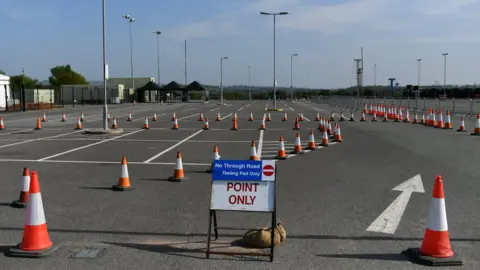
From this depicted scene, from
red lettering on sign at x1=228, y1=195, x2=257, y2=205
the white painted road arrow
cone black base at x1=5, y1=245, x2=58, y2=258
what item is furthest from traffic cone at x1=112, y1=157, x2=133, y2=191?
the white painted road arrow

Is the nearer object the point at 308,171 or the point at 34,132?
the point at 308,171

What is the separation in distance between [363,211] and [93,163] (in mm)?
7573

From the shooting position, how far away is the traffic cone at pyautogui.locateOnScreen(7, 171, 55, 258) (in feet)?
18.1

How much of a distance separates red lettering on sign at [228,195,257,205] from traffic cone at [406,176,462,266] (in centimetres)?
179

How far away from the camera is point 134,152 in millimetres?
15312

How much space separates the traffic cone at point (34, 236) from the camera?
5.53 meters

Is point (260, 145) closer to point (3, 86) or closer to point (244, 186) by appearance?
point (244, 186)

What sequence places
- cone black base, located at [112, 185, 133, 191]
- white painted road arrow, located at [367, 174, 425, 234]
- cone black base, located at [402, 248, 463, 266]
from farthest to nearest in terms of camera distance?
cone black base, located at [112, 185, 133, 191] < white painted road arrow, located at [367, 174, 425, 234] < cone black base, located at [402, 248, 463, 266]

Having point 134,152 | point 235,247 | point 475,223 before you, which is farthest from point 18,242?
point 134,152

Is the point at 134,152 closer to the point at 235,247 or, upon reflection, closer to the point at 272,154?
the point at 272,154

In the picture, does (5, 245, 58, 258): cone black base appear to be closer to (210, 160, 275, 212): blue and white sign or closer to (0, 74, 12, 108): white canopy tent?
(210, 160, 275, 212): blue and white sign

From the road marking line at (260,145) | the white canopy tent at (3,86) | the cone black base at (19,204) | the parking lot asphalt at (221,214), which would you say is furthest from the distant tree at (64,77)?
the cone black base at (19,204)

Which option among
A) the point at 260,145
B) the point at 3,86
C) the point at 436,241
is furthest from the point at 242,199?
the point at 3,86

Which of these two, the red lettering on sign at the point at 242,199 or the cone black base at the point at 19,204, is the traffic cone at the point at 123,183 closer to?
the cone black base at the point at 19,204
